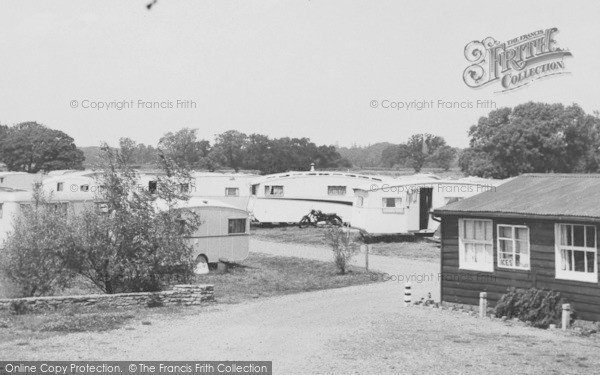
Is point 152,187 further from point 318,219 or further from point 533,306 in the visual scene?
point 318,219

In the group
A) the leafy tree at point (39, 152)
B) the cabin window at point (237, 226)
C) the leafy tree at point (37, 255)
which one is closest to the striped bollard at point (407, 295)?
the leafy tree at point (37, 255)

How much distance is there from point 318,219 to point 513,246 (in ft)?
78.0

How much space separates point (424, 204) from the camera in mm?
36219

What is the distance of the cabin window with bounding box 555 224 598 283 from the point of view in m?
16.6

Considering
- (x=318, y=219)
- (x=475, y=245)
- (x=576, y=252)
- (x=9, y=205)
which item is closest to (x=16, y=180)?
(x=9, y=205)

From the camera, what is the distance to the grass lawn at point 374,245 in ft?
104

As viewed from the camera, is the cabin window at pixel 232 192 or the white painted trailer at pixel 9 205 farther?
the cabin window at pixel 232 192

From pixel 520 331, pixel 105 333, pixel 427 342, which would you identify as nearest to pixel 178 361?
pixel 105 333

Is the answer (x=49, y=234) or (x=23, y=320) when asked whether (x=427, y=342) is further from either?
(x=49, y=234)

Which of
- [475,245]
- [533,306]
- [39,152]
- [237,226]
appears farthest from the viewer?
[39,152]

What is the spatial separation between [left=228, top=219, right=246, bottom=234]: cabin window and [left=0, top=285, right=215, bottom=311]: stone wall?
8.04 metres

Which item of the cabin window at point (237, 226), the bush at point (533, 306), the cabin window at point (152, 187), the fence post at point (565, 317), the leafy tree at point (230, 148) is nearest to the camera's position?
the fence post at point (565, 317)

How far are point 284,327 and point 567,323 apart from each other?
20.6 feet

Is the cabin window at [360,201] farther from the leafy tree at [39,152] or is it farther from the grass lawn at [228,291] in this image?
the leafy tree at [39,152]
